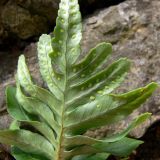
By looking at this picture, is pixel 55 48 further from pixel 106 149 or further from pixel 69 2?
pixel 106 149

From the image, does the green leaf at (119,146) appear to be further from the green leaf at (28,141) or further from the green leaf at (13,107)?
the green leaf at (13,107)

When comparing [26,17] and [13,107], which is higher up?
[26,17]

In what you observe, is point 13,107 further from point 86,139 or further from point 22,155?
point 86,139

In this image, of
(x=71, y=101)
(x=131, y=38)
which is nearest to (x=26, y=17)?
(x=131, y=38)

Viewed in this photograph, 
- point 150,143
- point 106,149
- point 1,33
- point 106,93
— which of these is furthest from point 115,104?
point 1,33

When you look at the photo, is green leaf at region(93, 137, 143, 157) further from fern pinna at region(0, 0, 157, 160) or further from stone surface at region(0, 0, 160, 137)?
stone surface at region(0, 0, 160, 137)

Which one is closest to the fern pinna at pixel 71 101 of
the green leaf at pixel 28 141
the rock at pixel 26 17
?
the green leaf at pixel 28 141

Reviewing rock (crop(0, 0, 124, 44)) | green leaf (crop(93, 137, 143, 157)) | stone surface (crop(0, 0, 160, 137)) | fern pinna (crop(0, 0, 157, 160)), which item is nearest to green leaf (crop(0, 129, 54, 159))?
fern pinna (crop(0, 0, 157, 160))

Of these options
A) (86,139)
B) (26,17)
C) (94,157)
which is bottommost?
(94,157)
